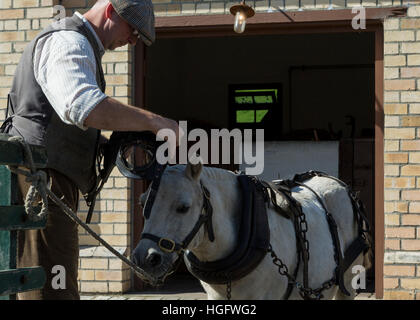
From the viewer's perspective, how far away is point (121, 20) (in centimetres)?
317

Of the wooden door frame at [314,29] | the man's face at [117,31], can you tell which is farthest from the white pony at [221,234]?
the wooden door frame at [314,29]

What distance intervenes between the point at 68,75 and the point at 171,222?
79 centimetres

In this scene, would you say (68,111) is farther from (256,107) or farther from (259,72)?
(259,72)

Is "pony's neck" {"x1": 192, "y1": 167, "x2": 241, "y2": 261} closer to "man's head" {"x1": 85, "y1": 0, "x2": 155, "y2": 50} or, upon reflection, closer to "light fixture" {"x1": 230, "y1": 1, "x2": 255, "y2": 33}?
"man's head" {"x1": 85, "y1": 0, "x2": 155, "y2": 50}

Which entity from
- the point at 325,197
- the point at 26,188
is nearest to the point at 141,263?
the point at 26,188

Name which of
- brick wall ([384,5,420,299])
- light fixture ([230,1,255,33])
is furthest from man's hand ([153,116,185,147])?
brick wall ([384,5,420,299])

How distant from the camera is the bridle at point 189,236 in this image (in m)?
2.98

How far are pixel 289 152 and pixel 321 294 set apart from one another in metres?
4.23

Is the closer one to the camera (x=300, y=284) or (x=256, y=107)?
(x=300, y=284)

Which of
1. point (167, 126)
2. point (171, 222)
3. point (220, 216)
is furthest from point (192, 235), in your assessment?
point (167, 126)

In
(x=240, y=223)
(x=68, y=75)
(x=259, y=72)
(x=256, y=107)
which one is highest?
(x=259, y=72)

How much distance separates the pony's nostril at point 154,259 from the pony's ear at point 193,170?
0.42 meters

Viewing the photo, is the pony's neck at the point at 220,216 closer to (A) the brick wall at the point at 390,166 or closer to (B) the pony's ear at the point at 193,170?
(B) the pony's ear at the point at 193,170

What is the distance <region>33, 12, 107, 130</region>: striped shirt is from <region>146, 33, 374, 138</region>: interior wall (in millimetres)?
8893
